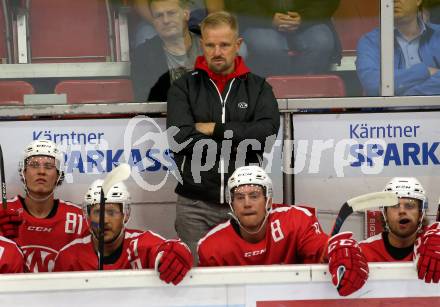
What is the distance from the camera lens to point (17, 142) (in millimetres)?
5883

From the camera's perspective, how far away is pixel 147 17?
18.9 feet

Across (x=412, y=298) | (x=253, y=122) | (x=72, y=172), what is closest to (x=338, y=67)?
(x=253, y=122)

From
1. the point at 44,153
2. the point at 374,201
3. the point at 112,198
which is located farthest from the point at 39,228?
the point at 374,201

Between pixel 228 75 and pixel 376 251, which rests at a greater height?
pixel 228 75

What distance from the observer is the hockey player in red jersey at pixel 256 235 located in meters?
4.81

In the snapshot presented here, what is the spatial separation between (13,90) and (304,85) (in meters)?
1.64

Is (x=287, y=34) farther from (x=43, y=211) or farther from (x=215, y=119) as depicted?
(x=43, y=211)

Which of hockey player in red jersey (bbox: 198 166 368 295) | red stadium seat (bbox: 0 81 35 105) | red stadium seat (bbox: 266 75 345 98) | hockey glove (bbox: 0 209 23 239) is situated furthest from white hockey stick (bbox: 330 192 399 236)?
red stadium seat (bbox: 0 81 35 105)

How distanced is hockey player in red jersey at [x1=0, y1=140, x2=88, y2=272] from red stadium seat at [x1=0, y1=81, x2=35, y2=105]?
0.40 meters

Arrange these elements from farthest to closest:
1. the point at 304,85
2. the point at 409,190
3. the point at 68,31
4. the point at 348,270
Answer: the point at 304,85
the point at 68,31
the point at 409,190
the point at 348,270

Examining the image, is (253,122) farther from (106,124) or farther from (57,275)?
(57,275)

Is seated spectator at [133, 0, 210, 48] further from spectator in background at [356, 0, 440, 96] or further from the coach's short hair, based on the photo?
spectator in background at [356, 0, 440, 96]

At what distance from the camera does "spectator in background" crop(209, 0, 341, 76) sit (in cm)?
580

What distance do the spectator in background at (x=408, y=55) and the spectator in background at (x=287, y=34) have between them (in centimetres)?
18
